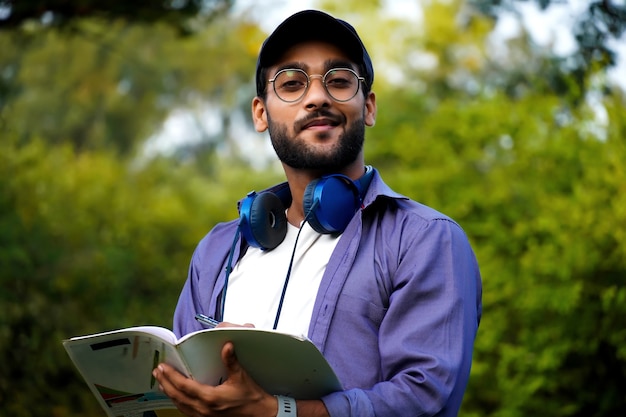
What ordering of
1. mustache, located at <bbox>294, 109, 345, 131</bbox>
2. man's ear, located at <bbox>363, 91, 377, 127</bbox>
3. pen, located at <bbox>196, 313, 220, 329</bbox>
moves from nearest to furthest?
pen, located at <bbox>196, 313, 220, 329</bbox>
mustache, located at <bbox>294, 109, 345, 131</bbox>
man's ear, located at <bbox>363, 91, 377, 127</bbox>

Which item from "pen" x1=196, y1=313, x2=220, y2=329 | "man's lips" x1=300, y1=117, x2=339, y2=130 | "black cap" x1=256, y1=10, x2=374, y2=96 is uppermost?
"black cap" x1=256, y1=10, x2=374, y2=96

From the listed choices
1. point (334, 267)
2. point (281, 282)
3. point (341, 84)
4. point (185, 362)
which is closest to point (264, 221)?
point (281, 282)

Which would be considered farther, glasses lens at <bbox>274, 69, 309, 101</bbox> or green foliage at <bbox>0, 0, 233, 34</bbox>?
green foliage at <bbox>0, 0, 233, 34</bbox>

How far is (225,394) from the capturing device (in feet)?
7.30

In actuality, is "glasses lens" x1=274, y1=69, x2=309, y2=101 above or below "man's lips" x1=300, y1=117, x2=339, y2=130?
above

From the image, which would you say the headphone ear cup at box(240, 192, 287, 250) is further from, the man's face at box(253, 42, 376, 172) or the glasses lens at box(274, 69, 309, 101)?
the glasses lens at box(274, 69, 309, 101)

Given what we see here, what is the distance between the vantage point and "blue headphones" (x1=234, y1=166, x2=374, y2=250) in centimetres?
262

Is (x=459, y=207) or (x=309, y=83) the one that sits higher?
(x=309, y=83)

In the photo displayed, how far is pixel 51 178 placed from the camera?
43.0ft

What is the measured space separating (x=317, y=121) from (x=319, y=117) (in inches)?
0.6

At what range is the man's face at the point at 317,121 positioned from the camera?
2.72 m

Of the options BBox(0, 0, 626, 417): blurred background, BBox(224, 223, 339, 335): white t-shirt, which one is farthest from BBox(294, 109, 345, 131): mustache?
BBox(0, 0, 626, 417): blurred background

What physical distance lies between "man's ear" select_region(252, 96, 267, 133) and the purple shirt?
1.59 ft

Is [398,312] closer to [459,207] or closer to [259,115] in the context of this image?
[259,115]
